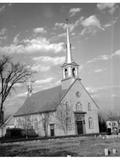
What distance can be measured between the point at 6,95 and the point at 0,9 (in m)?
2.60

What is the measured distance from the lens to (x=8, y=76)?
7.55 metres

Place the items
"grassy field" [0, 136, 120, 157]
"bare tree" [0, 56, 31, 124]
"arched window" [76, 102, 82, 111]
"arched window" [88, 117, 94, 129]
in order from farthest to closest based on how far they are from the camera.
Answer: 1. "arched window" [88, 117, 94, 129]
2. "arched window" [76, 102, 82, 111]
3. "bare tree" [0, 56, 31, 124]
4. "grassy field" [0, 136, 120, 157]

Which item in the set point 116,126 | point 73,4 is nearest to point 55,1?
point 73,4

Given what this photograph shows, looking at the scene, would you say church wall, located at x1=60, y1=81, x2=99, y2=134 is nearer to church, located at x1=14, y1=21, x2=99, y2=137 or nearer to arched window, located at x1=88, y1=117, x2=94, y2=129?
church, located at x1=14, y1=21, x2=99, y2=137

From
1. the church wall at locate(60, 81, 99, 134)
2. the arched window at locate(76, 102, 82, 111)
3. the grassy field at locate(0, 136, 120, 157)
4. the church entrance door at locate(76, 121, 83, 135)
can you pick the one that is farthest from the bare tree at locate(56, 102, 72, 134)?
the grassy field at locate(0, 136, 120, 157)

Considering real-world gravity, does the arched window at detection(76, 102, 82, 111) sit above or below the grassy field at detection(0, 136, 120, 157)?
above

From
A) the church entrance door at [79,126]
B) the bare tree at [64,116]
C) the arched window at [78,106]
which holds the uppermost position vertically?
the arched window at [78,106]

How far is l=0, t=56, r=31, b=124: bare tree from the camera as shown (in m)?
7.23

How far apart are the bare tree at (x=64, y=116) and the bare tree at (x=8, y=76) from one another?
5.64 m

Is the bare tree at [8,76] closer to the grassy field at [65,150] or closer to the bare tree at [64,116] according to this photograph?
the grassy field at [65,150]

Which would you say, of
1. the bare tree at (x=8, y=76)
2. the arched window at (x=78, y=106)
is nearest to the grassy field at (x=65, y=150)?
the bare tree at (x=8, y=76)

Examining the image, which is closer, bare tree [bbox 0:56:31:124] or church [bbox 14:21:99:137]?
bare tree [bbox 0:56:31:124]

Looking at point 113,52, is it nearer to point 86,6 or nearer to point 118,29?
point 118,29

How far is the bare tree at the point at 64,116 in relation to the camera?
1310 cm
